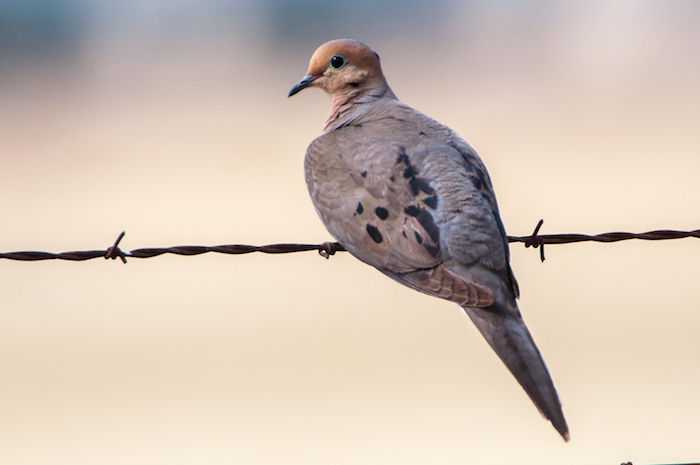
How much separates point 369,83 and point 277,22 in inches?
1257

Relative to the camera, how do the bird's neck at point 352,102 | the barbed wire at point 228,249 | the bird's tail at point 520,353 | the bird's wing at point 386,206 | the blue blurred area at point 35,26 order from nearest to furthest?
the bird's tail at point 520,353, the barbed wire at point 228,249, the bird's wing at point 386,206, the bird's neck at point 352,102, the blue blurred area at point 35,26

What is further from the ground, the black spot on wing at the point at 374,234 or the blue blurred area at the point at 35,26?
the blue blurred area at the point at 35,26

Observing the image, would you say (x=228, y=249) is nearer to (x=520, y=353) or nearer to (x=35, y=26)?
(x=520, y=353)

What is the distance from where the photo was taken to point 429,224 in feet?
10.2

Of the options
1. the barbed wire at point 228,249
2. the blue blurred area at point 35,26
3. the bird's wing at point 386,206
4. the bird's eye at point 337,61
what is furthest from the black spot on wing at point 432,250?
the blue blurred area at point 35,26

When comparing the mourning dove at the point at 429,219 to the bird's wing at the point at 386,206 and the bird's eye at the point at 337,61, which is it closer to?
the bird's wing at the point at 386,206

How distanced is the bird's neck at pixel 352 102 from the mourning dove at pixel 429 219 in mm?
454

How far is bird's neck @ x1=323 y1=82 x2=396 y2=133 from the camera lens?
4.19 m

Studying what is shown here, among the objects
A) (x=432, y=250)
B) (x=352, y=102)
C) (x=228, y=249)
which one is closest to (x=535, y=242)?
(x=432, y=250)

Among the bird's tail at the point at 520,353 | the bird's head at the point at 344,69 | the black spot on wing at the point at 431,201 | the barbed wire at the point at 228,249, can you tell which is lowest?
the bird's tail at the point at 520,353

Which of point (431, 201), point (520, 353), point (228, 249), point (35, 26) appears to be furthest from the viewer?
point (35, 26)

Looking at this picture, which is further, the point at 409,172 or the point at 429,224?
the point at 409,172

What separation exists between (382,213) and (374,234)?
10 centimetres

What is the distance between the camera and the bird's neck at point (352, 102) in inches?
165
